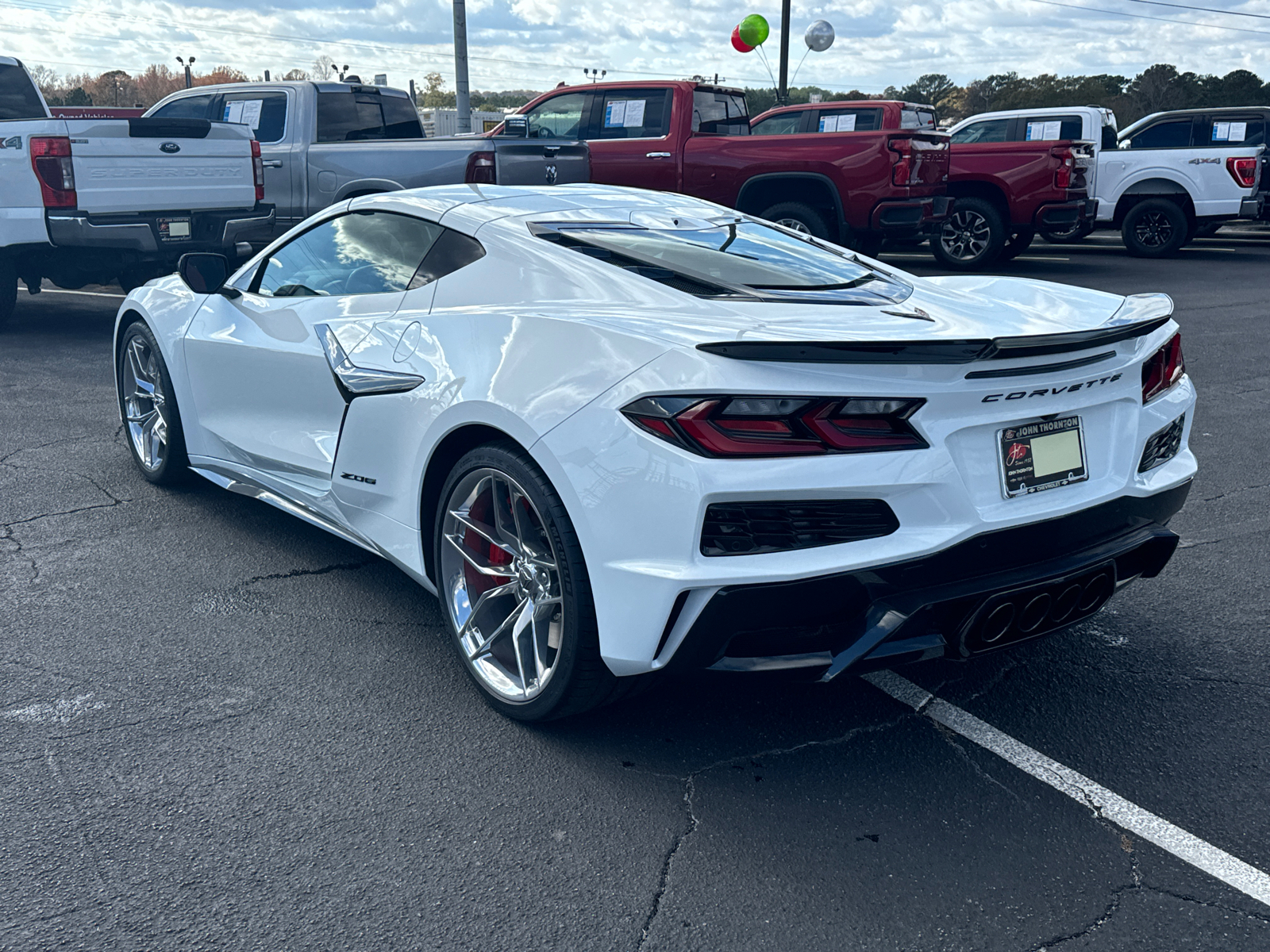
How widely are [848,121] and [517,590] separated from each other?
1179cm

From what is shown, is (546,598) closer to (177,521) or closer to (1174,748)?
(1174,748)

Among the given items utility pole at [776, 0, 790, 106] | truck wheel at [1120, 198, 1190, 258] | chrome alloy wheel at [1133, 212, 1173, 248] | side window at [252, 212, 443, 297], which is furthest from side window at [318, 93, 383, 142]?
utility pole at [776, 0, 790, 106]

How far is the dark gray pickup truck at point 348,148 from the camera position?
9.93 m

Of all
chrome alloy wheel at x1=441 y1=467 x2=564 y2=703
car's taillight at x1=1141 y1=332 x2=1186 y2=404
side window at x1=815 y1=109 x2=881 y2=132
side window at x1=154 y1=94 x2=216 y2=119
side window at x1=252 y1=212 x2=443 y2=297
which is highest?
side window at x1=154 y1=94 x2=216 y2=119

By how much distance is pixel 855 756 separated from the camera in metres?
3.00

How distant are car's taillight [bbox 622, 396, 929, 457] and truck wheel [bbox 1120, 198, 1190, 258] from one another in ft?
49.1

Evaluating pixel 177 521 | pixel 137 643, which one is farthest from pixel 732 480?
pixel 177 521

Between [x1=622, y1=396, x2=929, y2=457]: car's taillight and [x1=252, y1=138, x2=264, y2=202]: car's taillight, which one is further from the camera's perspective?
[x1=252, y1=138, x2=264, y2=202]: car's taillight

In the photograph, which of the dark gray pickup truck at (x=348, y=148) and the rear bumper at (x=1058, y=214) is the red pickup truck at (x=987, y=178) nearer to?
the rear bumper at (x=1058, y=214)

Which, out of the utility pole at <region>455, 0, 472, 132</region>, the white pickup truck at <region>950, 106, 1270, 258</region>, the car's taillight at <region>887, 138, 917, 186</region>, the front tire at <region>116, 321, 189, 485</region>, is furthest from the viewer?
the utility pole at <region>455, 0, 472, 132</region>

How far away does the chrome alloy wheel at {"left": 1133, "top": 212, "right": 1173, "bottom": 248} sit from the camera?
51.7 feet

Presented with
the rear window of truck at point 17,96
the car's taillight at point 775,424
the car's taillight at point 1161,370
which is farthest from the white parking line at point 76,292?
the car's taillight at point 1161,370

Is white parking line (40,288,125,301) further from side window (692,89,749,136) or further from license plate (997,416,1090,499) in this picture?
license plate (997,416,1090,499)

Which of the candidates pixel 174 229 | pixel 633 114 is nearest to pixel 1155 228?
pixel 633 114
